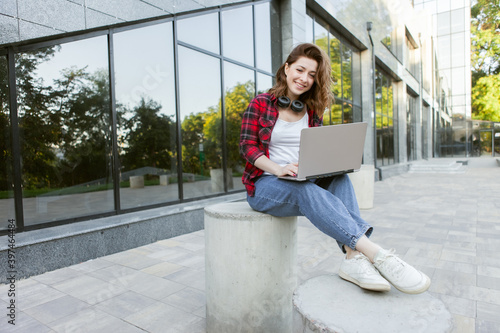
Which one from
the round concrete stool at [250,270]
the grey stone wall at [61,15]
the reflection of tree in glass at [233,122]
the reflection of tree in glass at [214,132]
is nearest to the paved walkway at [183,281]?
the round concrete stool at [250,270]

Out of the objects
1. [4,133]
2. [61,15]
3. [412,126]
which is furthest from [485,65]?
[4,133]

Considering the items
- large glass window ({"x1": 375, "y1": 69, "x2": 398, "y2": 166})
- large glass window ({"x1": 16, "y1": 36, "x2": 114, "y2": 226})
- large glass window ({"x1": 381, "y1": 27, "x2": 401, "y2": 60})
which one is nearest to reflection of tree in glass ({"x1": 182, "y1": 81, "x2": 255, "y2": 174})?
Answer: large glass window ({"x1": 16, "y1": 36, "x2": 114, "y2": 226})

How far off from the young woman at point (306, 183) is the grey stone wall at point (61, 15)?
309 cm

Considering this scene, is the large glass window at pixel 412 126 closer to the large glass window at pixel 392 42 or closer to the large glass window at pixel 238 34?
the large glass window at pixel 392 42

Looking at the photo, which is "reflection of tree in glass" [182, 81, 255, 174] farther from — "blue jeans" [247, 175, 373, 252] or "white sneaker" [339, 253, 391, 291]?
"white sneaker" [339, 253, 391, 291]

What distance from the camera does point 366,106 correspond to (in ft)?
48.5

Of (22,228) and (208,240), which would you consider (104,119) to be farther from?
(208,240)

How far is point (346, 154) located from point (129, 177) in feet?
13.9

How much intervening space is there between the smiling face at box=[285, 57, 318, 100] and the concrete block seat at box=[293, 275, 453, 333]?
1.40 metres

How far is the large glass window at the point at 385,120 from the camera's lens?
16.8 m

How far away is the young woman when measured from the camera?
1.71 metres

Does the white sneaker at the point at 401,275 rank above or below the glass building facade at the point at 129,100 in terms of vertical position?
below

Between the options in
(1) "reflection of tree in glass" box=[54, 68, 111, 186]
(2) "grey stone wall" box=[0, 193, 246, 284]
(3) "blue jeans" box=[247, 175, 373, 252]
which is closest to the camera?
(3) "blue jeans" box=[247, 175, 373, 252]

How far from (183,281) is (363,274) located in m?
2.13
